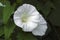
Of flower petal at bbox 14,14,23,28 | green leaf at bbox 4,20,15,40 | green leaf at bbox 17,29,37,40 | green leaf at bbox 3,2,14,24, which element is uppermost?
green leaf at bbox 3,2,14,24

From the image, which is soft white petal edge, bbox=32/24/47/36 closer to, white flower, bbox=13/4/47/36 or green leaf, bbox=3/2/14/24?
white flower, bbox=13/4/47/36

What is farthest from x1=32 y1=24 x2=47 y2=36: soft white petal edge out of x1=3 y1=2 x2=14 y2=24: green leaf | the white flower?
x1=3 y1=2 x2=14 y2=24: green leaf

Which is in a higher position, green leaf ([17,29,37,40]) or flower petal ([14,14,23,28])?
flower petal ([14,14,23,28])

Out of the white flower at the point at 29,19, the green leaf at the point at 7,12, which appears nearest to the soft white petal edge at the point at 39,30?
the white flower at the point at 29,19

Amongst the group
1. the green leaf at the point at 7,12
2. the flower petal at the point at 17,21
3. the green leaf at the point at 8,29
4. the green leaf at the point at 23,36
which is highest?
the green leaf at the point at 7,12

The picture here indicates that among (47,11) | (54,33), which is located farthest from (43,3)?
(54,33)

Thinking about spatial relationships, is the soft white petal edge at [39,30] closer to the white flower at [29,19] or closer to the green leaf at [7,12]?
the white flower at [29,19]
